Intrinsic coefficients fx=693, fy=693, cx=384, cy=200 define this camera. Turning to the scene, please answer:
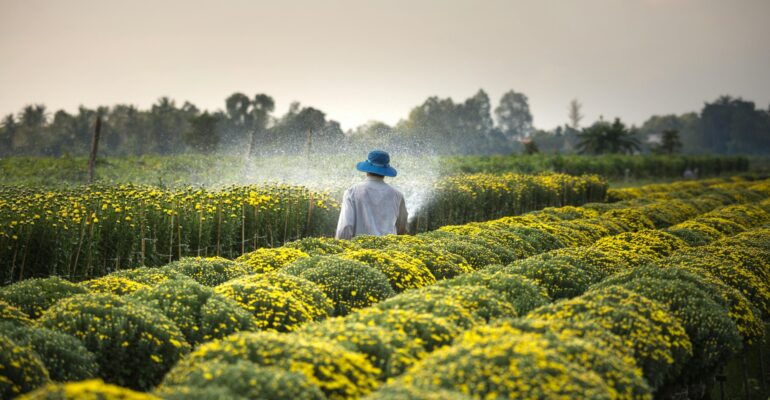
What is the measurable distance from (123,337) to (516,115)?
128394 mm

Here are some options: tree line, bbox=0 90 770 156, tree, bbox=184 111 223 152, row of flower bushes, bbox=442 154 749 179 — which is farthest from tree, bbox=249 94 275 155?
row of flower bushes, bbox=442 154 749 179

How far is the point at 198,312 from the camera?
5926mm

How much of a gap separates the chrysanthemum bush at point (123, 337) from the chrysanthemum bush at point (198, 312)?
0.27 metres

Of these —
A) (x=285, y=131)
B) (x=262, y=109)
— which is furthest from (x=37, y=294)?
(x=262, y=109)

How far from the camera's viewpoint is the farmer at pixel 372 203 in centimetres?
1009

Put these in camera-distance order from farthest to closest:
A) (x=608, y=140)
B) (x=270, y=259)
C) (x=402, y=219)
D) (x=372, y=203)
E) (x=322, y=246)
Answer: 1. (x=608, y=140)
2. (x=402, y=219)
3. (x=372, y=203)
4. (x=322, y=246)
5. (x=270, y=259)

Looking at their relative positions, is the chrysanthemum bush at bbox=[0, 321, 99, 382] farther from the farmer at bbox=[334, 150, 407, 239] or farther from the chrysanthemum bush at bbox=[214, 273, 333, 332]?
the farmer at bbox=[334, 150, 407, 239]

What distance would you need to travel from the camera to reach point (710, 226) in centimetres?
1379

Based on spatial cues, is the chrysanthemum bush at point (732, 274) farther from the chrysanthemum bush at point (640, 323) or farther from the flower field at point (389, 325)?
the chrysanthemum bush at point (640, 323)

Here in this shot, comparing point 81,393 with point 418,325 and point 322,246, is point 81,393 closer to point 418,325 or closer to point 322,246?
point 418,325

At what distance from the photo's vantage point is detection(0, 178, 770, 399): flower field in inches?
166

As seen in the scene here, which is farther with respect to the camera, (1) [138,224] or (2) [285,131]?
(2) [285,131]

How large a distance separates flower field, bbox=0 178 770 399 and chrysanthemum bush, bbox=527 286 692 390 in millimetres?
20

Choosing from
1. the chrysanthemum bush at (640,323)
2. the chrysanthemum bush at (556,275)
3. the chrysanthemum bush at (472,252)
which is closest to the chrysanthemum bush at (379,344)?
the chrysanthemum bush at (640,323)
